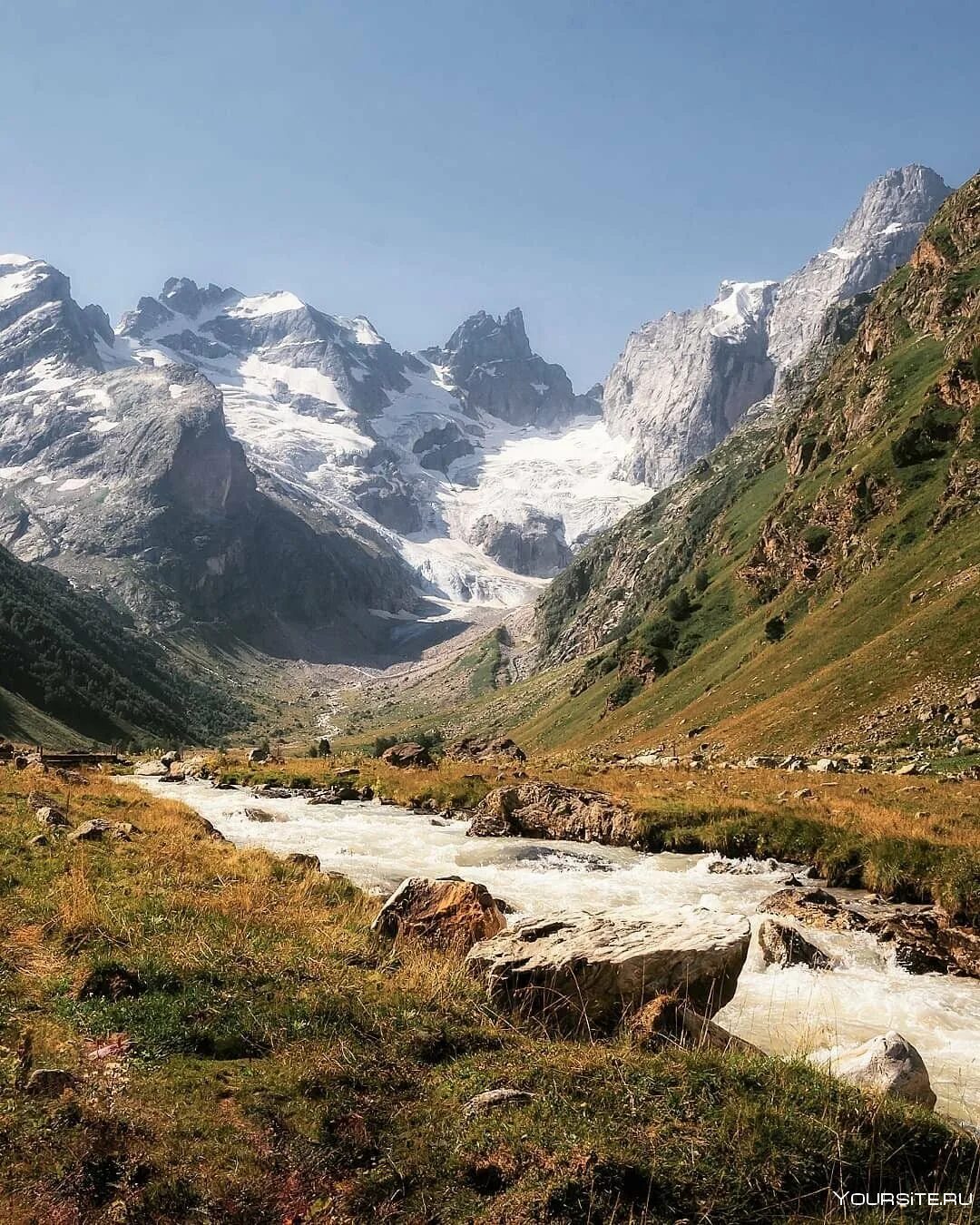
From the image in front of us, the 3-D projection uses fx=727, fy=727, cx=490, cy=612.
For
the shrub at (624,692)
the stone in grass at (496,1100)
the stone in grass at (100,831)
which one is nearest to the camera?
the stone in grass at (496,1100)

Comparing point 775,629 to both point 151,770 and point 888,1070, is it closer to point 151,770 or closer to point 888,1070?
point 151,770

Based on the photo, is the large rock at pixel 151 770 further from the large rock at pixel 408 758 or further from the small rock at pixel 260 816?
the small rock at pixel 260 816

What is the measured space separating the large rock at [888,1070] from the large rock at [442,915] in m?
6.11

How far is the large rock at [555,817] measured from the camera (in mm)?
31469

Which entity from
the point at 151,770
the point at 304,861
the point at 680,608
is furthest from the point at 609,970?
the point at 680,608

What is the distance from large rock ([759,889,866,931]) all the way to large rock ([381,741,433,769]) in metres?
35.5

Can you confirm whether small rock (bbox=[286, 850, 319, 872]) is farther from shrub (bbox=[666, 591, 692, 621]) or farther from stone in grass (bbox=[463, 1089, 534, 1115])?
shrub (bbox=[666, 591, 692, 621])

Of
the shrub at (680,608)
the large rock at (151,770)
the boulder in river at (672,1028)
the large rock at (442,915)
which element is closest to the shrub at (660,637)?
the shrub at (680,608)

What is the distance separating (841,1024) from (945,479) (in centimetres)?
7655

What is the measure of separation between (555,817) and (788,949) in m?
17.6

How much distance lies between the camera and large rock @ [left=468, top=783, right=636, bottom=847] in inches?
1239

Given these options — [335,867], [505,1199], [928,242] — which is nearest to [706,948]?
[505,1199]

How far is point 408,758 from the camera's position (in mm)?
57156

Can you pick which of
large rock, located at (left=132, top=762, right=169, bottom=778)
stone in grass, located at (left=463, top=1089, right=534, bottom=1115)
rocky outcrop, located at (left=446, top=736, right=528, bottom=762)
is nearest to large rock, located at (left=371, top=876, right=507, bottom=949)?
stone in grass, located at (left=463, top=1089, right=534, bottom=1115)
